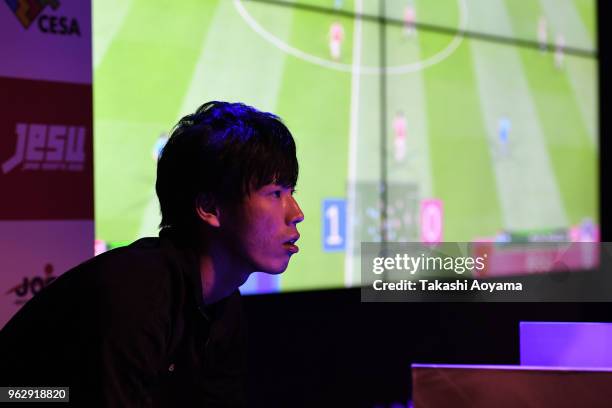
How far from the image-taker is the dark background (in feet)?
10.2

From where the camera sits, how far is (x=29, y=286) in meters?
2.12

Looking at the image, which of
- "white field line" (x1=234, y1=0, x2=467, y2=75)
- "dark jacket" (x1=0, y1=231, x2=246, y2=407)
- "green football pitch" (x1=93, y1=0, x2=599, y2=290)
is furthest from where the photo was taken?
"white field line" (x1=234, y1=0, x2=467, y2=75)

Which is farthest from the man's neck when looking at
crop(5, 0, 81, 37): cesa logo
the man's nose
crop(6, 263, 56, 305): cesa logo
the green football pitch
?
the green football pitch

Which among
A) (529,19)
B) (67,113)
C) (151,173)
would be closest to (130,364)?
(67,113)

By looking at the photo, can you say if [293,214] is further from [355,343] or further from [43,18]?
[355,343]

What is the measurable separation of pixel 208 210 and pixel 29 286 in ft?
3.29

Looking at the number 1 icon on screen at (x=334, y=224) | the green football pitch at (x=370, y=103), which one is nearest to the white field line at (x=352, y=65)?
the green football pitch at (x=370, y=103)

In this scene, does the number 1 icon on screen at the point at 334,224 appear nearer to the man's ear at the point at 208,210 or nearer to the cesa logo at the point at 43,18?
the cesa logo at the point at 43,18

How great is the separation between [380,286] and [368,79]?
974 millimetres

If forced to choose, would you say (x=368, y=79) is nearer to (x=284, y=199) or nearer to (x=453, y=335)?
(x=453, y=335)

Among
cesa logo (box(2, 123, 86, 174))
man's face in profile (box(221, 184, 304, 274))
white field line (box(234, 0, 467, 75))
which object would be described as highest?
white field line (box(234, 0, 467, 75))

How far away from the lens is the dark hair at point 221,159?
135cm

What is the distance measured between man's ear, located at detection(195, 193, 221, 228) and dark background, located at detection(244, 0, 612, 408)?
5.37 ft

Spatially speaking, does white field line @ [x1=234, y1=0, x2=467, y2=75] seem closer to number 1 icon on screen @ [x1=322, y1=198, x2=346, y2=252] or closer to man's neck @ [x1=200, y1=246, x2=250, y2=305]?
number 1 icon on screen @ [x1=322, y1=198, x2=346, y2=252]
